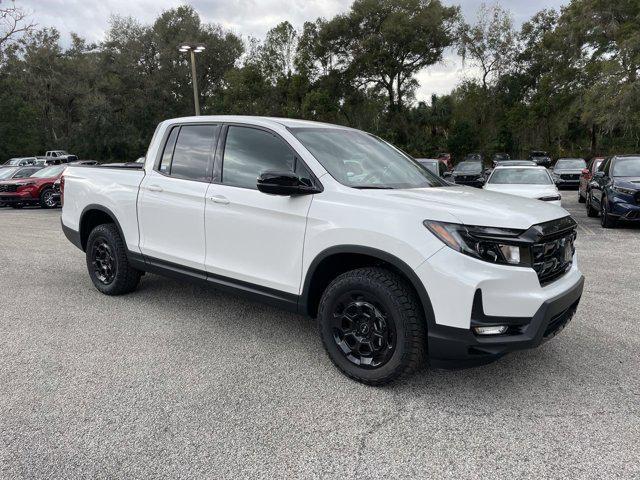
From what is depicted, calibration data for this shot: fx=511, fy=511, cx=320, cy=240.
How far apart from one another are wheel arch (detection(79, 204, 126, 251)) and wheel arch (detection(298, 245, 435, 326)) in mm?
2625

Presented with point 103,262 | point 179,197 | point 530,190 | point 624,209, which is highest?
point 179,197

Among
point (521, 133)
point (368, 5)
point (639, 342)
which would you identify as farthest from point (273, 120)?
point (521, 133)

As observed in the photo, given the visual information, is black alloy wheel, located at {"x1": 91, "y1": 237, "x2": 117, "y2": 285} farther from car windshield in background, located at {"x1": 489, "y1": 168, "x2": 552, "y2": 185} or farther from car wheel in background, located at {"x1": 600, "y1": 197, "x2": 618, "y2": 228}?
car wheel in background, located at {"x1": 600, "y1": 197, "x2": 618, "y2": 228}

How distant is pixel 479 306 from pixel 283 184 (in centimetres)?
150

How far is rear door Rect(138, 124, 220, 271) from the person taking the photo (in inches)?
173

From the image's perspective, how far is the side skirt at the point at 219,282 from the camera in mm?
3827

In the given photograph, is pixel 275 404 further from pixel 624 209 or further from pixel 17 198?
pixel 17 198

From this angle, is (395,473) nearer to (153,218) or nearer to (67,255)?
(153,218)

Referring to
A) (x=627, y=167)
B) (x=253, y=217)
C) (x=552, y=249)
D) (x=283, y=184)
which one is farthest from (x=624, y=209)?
(x=283, y=184)

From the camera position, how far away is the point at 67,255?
8156 millimetres

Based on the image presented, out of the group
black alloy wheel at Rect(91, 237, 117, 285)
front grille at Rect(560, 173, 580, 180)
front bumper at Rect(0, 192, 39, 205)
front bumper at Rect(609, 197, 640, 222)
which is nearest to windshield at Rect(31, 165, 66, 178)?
front bumper at Rect(0, 192, 39, 205)

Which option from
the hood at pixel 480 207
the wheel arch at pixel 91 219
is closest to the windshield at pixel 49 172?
the wheel arch at pixel 91 219

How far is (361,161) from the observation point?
4090 mm

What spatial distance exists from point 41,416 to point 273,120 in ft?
8.72
